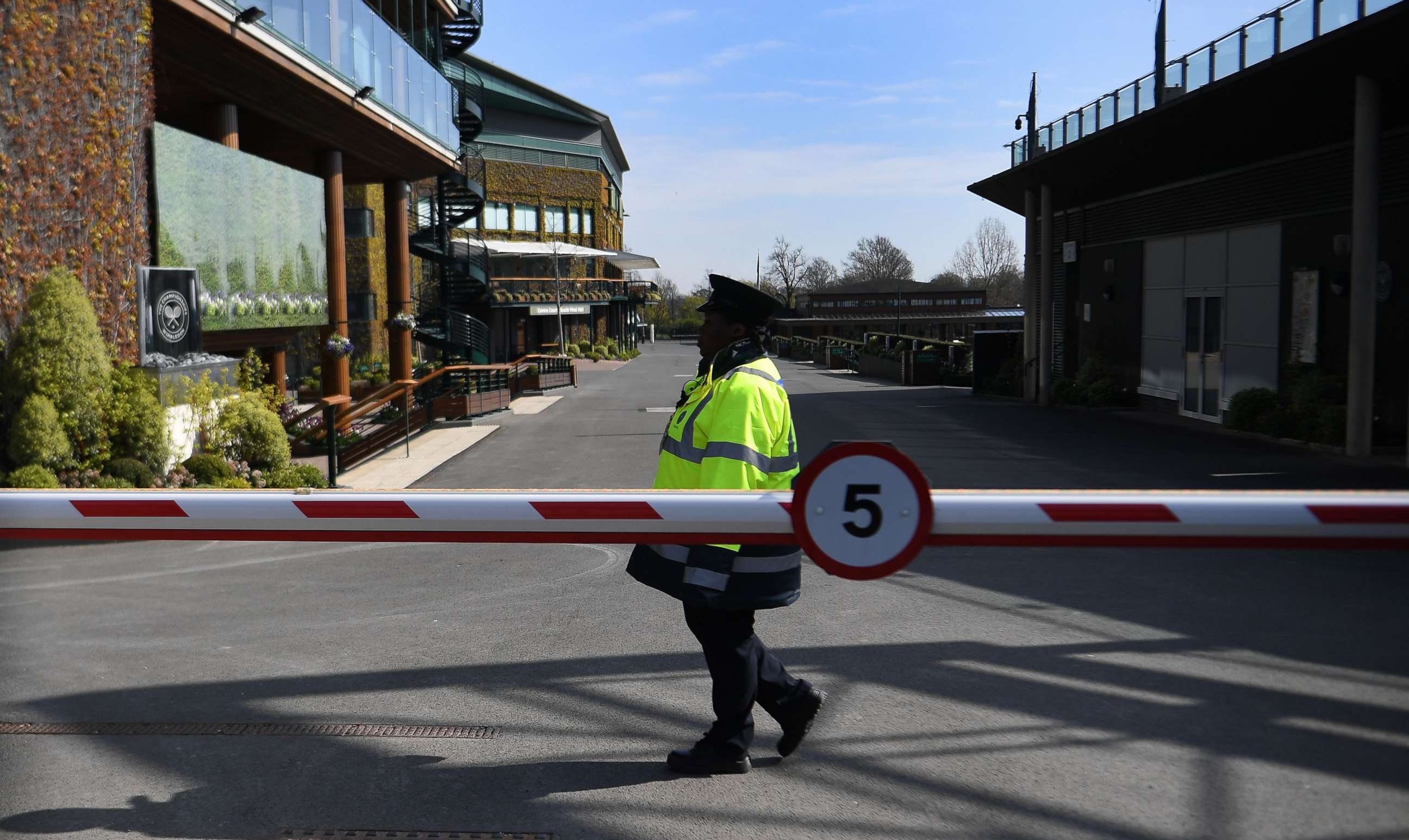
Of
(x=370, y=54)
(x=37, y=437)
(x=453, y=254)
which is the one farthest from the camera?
(x=453, y=254)

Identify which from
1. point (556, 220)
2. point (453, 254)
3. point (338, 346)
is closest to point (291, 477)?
point (338, 346)

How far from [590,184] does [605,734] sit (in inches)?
3167

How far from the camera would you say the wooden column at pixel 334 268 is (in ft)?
81.9

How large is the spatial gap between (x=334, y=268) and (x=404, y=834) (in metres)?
23.2

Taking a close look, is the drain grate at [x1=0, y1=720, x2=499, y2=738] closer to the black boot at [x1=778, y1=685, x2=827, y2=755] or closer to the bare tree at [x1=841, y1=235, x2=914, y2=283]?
the black boot at [x1=778, y1=685, x2=827, y2=755]

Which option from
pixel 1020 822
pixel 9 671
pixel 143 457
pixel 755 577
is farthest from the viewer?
pixel 143 457

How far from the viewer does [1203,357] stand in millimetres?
24609

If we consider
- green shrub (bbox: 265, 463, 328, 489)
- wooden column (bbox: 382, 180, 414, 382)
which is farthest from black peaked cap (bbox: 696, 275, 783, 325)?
wooden column (bbox: 382, 180, 414, 382)

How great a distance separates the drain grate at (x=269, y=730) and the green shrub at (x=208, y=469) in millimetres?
8978

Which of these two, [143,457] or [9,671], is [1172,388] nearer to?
[143,457]

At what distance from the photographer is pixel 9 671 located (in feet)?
17.5

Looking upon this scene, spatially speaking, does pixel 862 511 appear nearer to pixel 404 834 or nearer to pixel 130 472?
pixel 404 834

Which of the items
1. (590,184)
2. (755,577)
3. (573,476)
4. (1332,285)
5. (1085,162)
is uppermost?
(590,184)

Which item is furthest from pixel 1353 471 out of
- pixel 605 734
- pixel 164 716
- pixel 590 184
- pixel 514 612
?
pixel 590 184
